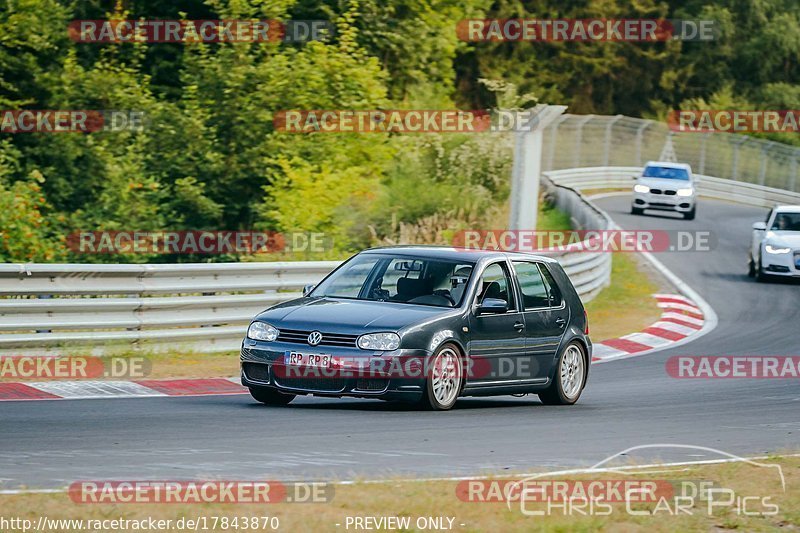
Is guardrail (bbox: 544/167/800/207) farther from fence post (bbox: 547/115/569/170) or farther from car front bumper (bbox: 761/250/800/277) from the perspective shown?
car front bumper (bbox: 761/250/800/277)

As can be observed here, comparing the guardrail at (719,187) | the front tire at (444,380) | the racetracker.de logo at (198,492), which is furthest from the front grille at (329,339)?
the guardrail at (719,187)

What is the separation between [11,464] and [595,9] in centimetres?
6597

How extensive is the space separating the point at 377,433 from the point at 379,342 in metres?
A: 1.21

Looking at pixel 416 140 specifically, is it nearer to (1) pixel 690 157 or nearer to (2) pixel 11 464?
(2) pixel 11 464

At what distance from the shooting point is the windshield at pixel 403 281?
38.9 feet

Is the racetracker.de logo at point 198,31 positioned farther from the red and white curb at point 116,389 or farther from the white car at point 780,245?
the red and white curb at point 116,389

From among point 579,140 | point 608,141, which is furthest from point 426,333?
point 608,141

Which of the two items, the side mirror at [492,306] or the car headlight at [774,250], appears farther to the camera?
the car headlight at [774,250]

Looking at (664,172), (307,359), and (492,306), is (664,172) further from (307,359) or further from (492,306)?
(307,359)

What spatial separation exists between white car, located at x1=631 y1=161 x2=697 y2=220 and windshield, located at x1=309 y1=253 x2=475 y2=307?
28.7 metres

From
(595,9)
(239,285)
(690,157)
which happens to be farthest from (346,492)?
(595,9)

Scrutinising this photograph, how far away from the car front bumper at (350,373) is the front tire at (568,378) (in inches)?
79.1

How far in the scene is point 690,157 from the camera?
60219mm

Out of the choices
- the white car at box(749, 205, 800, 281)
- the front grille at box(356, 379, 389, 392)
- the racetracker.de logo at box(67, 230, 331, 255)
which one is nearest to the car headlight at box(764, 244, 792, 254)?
the white car at box(749, 205, 800, 281)
